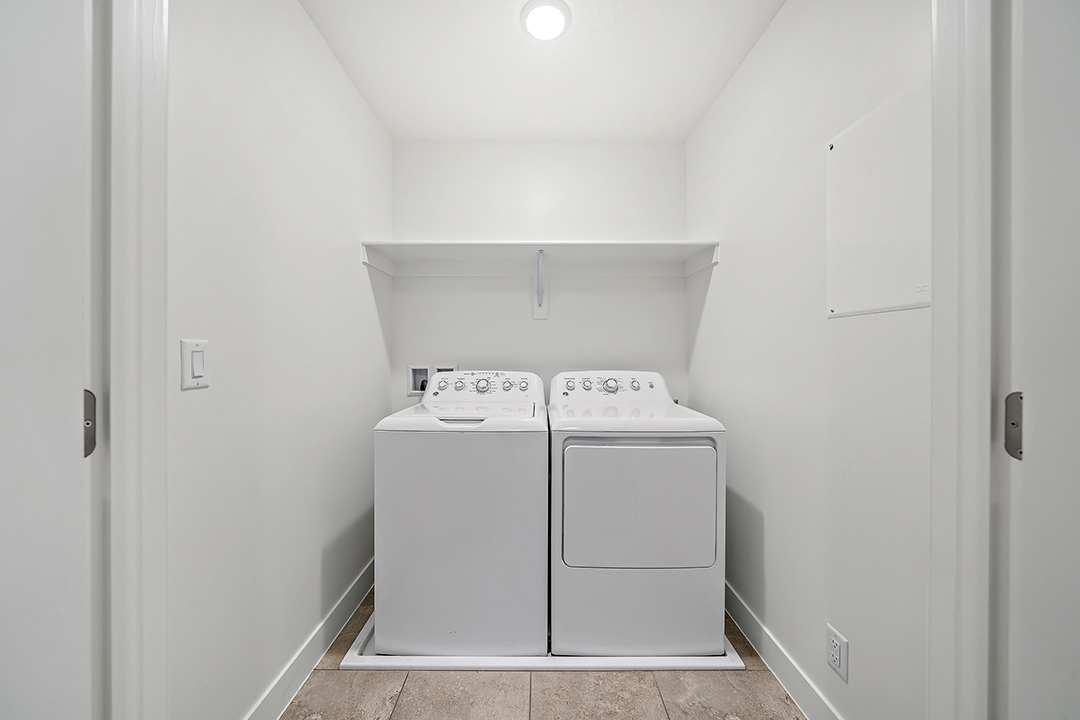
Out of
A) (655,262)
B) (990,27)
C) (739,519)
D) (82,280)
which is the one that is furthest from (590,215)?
(82,280)

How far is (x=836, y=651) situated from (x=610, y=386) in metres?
1.18

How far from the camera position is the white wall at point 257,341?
91 cm

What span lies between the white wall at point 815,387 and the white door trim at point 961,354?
36 centimetres

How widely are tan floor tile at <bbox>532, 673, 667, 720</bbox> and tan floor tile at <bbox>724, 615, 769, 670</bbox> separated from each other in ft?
1.16

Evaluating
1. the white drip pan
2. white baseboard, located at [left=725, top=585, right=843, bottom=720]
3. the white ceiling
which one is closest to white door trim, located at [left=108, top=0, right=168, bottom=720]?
the white drip pan

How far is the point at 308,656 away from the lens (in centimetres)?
137

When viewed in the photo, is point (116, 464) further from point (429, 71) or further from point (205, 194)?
point (429, 71)

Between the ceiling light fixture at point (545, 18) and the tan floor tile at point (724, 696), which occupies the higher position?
the ceiling light fixture at point (545, 18)

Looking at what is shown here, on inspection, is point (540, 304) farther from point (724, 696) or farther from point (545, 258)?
point (724, 696)

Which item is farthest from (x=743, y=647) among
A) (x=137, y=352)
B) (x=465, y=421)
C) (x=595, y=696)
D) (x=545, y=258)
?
(x=137, y=352)

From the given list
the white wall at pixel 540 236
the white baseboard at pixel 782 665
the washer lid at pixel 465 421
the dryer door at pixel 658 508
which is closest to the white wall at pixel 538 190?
the white wall at pixel 540 236

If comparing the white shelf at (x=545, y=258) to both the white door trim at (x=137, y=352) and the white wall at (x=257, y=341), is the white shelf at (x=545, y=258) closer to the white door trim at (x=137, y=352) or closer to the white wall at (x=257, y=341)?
the white wall at (x=257, y=341)

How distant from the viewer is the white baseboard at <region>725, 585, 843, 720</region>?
1.17 metres

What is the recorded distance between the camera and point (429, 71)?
1.66 meters
